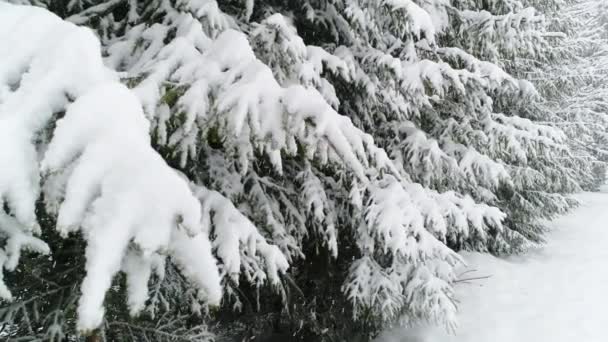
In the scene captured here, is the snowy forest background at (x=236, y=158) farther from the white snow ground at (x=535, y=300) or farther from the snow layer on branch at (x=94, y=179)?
the white snow ground at (x=535, y=300)

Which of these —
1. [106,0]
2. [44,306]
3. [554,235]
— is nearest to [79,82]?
[44,306]

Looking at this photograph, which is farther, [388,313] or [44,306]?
[388,313]

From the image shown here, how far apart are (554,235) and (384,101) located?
7187 millimetres

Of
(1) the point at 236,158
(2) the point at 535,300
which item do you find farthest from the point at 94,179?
(2) the point at 535,300

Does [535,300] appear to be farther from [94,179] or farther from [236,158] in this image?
[94,179]

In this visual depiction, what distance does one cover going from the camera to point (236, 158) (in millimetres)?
2459

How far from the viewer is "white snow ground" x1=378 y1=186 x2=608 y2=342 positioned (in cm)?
421

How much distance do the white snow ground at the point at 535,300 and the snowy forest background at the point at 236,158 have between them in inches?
37.0

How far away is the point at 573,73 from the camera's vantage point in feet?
27.7

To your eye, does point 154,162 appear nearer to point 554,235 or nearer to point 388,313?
point 388,313

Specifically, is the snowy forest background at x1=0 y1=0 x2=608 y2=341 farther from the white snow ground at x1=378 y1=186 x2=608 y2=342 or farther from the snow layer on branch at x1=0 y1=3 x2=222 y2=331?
the white snow ground at x1=378 y1=186 x2=608 y2=342

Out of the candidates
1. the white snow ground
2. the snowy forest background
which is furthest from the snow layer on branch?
the white snow ground

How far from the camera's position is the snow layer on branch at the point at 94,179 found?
Result: 1.05 metres

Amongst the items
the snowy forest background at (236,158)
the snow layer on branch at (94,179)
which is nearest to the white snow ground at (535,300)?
the snowy forest background at (236,158)
